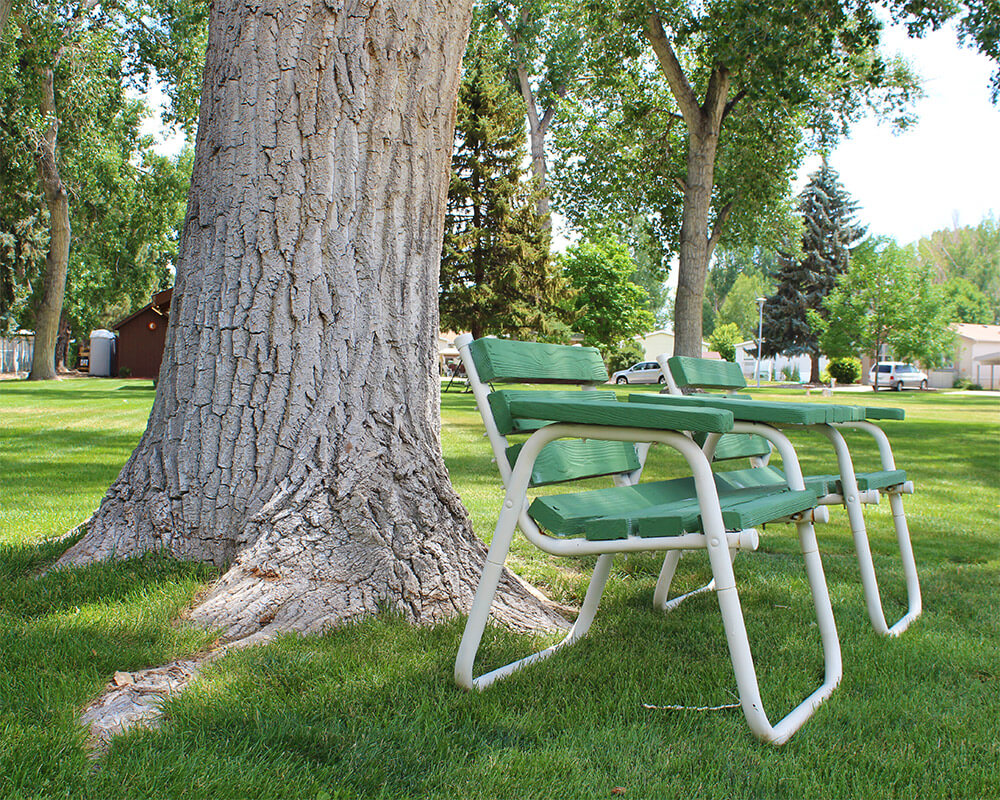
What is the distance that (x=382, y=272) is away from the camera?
10.8 feet

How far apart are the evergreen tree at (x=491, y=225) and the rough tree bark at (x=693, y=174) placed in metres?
14.1

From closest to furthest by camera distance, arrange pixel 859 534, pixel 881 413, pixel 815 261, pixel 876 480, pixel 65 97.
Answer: pixel 859 534 < pixel 876 480 < pixel 881 413 < pixel 65 97 < pixel 815 261

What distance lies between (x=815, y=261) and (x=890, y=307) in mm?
11994

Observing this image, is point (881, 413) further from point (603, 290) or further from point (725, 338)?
point (725, 338)

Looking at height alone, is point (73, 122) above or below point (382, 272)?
above

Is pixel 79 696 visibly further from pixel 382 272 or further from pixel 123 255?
pixel 123 255

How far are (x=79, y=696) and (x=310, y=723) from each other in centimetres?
62

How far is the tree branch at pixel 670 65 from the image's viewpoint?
A: 52.5 ft

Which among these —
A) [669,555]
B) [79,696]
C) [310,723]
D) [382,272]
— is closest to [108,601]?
[79,696]

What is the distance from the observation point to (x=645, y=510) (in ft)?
8.41

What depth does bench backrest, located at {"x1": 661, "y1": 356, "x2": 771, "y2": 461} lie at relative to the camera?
3816 millimetres

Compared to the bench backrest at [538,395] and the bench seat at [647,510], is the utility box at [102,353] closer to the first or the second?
the bench backrest at [538,395]

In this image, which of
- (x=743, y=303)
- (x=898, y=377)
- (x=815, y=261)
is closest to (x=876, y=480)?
(x=898, y=377)

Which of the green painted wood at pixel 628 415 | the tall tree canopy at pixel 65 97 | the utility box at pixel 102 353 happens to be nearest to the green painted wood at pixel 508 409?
the green painted wood at pixel 628 415
